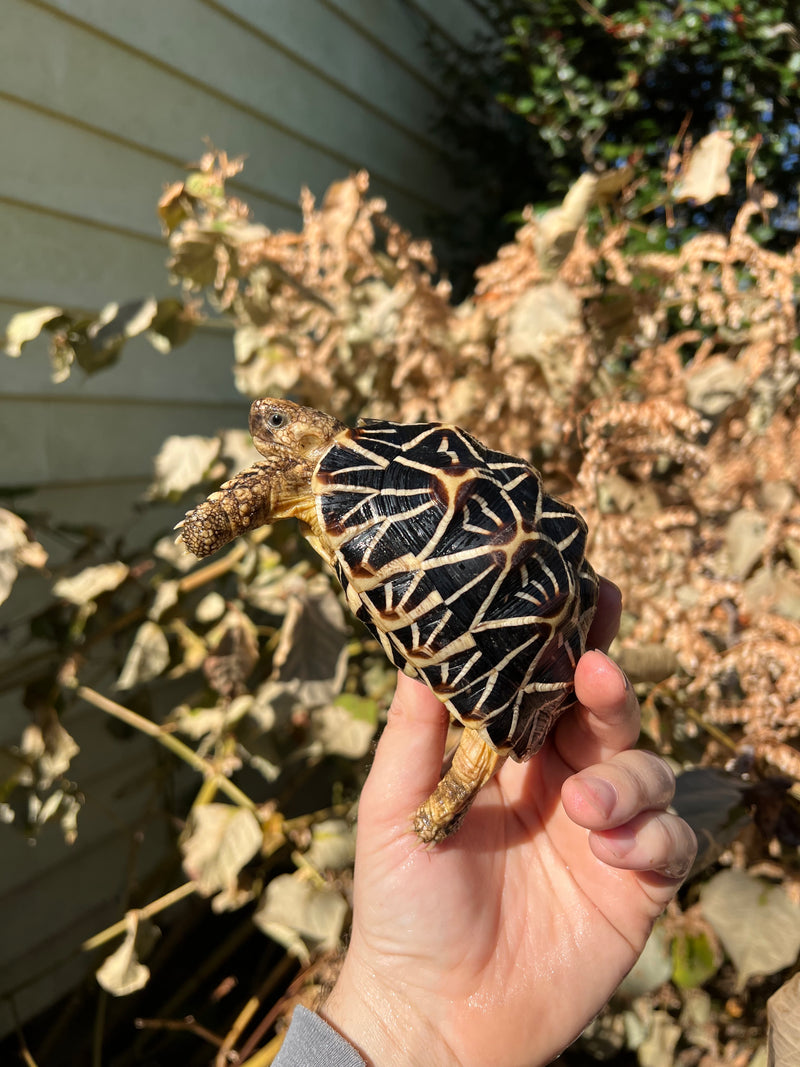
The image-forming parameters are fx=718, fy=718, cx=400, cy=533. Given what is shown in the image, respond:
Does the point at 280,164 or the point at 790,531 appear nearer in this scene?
the point at 790,531

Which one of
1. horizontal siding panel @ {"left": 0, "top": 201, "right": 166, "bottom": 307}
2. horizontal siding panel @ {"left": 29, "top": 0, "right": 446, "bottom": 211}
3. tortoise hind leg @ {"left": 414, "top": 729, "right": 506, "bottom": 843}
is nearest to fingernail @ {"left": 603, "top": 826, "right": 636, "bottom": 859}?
tortoise hind leg @ {"left": 414, "top": 729, "right": 506, "bottom": 843}

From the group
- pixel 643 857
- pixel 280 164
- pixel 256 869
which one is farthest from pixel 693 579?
pixel 280 164

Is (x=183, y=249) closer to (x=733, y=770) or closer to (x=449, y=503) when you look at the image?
(x=449, y=503)

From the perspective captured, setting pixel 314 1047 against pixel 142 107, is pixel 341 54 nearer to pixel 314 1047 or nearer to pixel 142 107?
pixel 142 107

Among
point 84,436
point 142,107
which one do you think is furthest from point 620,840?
point 142,107

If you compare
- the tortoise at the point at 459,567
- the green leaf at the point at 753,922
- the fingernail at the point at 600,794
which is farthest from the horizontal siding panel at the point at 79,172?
the green leaf at the point at 753,922

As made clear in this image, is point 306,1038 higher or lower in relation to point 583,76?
lower

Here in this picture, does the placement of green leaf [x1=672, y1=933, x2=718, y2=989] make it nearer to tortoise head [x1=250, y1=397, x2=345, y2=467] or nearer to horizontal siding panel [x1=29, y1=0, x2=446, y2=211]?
tortoise head [x1=250, y1=397, x2=345, y2=467]
